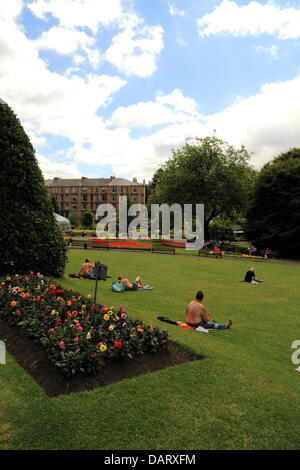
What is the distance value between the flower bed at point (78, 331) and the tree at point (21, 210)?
149 inches

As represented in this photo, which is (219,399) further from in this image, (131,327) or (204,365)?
(131,327)

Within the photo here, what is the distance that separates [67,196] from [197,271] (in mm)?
96846

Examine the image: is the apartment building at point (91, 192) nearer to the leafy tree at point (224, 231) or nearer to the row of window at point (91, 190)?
the row of window at point (91, 190)

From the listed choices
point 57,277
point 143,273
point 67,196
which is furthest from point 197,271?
point 67,196

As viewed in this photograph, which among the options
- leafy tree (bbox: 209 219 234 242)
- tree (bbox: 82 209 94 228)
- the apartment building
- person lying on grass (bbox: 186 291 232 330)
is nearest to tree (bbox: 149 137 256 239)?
leafy tree (bbox: 209 219 234 242)

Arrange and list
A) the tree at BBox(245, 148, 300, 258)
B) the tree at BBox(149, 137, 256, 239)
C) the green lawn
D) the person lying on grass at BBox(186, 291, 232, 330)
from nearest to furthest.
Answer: the green lawn < the person lying on grass at BBox(186, 291, 232, 330) < the tree at BBox(245, 148, 300, 258) < the tree at BBox(149, 137, 256, 239)

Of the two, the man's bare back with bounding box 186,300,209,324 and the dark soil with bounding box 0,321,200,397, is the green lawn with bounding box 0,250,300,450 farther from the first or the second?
the man's bare back with bounding box 186,300,209,324

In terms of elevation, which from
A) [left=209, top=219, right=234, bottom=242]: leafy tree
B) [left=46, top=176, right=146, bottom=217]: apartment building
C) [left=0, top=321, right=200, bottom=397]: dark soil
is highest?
[left=46, top=176, right=146, bottom=217]: apartment building

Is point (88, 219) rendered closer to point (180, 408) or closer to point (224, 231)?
point (224, 231)

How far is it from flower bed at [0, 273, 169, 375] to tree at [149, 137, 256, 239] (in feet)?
121

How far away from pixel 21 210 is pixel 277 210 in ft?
107

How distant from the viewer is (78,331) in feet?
21.4

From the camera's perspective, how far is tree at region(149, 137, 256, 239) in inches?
1722

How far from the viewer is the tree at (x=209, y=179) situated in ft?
144
